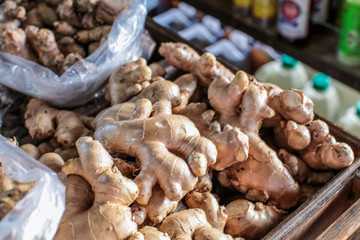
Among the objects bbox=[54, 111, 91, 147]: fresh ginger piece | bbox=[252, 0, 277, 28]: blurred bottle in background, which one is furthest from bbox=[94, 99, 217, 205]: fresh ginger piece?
bbox=[252, 0, 277, 28]: blurred bottle in background

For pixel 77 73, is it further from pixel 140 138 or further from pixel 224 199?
pixel 224 199

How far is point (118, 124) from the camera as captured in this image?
2.75 feet

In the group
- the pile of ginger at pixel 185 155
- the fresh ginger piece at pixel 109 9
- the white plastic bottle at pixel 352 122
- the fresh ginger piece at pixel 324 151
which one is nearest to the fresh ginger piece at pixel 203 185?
the pile of ginger at pixel 185 155

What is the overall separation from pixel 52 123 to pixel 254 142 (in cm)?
47

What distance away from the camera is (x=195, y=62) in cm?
109

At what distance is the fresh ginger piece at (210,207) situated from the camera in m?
0.81

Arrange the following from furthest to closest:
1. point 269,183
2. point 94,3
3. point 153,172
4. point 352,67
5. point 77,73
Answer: point 352,67
point 94,3
point 77,73
point 269,183
point 153,172

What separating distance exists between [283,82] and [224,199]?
97 centimetres

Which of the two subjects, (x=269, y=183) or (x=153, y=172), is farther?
(x=269, y=183)

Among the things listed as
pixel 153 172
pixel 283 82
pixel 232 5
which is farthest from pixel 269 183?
pixel 232 5

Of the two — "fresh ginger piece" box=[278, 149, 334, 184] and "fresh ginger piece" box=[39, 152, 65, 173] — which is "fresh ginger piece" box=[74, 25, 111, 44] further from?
"fresh ginger piece" box=[278, 149, 334, 184]

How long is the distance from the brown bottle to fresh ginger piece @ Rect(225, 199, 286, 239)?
39.8 inches

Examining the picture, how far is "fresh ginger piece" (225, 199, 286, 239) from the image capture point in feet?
2.73

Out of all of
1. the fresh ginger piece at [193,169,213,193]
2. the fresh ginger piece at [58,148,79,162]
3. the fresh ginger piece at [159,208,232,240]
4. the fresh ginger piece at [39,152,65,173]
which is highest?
the fresh ginger piece at [39,152,65,173]
